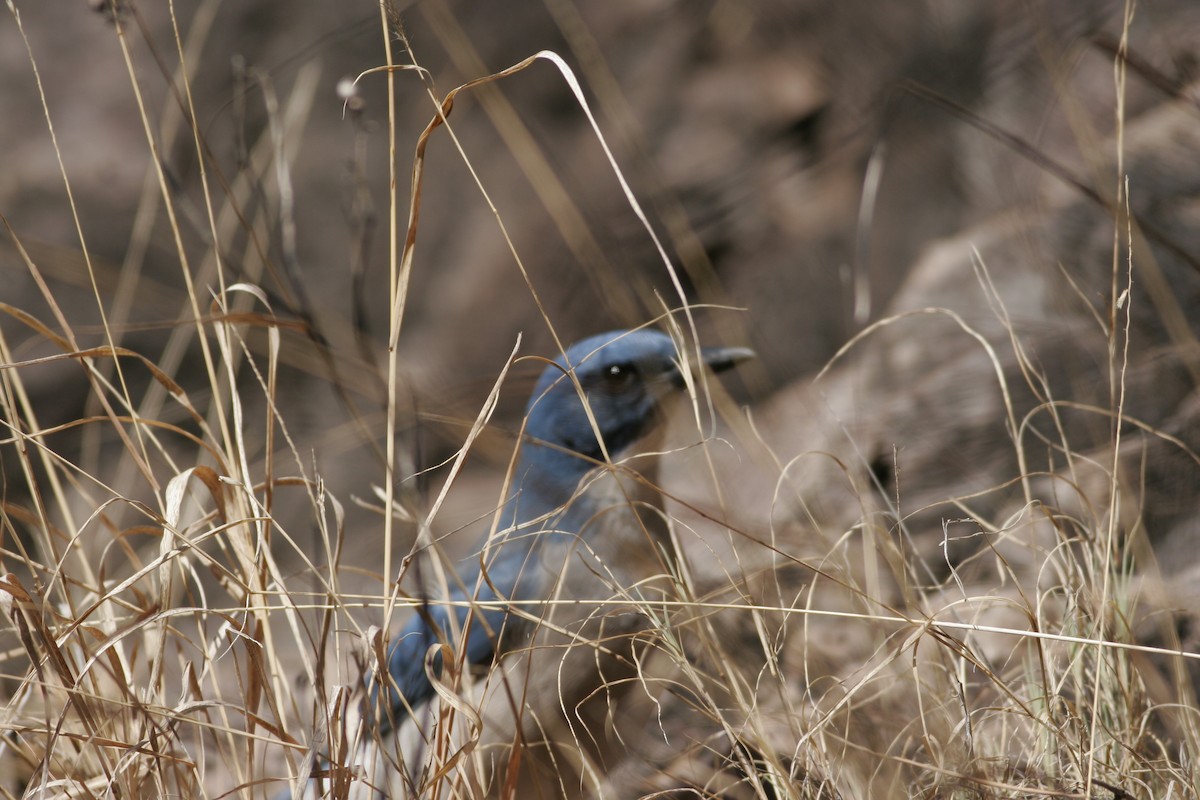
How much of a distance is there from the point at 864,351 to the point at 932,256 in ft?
1.52

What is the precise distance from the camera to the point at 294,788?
4.90ft

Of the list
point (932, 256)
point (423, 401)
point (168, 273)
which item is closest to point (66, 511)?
point (423, 401)

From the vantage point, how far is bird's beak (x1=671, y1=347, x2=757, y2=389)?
2.53m

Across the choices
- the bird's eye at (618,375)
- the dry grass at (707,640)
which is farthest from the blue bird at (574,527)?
the dry grass at (707,640)

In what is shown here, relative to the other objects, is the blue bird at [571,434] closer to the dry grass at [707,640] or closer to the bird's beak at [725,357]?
the bird's beak at [725,357]

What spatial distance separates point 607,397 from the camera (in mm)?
2668

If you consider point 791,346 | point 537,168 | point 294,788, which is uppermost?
point 537,168

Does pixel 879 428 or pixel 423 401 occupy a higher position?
pixel 423 401

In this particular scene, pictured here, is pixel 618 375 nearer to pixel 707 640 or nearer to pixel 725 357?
pixel 725 357

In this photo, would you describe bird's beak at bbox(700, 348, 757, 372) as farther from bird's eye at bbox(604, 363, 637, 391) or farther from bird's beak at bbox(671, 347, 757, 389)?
bird's eye at bbox(604, 363, 637, 391)

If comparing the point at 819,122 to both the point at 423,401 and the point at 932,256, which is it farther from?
the point at 423,401

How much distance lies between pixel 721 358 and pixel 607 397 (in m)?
0.30

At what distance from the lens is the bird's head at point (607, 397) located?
2.60m

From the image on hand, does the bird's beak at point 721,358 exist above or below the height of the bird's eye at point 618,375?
below
